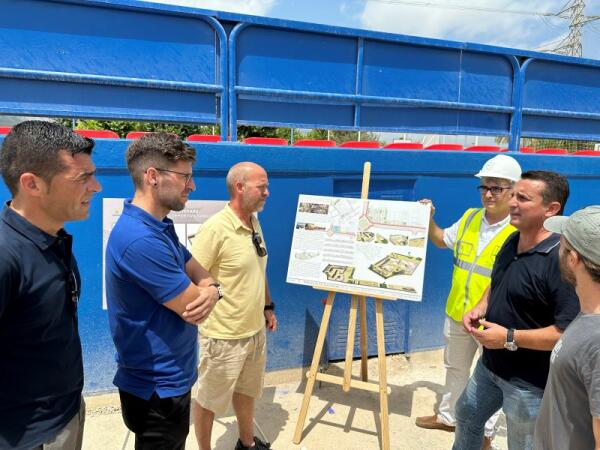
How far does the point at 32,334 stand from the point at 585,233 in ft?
6.19

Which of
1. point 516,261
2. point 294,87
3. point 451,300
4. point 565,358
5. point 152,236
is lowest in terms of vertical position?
point 451,300

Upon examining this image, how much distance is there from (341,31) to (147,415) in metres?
3.67

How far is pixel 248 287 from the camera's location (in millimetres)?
2664

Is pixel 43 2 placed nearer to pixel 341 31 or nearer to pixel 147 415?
pixel 341 31

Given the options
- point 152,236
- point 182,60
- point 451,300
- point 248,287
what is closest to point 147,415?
point 152,236

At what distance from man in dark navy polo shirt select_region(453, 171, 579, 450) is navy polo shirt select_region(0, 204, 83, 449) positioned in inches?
75.1

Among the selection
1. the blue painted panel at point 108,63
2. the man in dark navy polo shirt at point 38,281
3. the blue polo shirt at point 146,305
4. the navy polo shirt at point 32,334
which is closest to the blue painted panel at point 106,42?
the blue painted panel at point 108,63

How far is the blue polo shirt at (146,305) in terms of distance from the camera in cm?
167

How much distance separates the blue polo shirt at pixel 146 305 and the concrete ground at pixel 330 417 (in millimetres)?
1484

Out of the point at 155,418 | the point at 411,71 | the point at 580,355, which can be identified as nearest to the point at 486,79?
the point at 411,71

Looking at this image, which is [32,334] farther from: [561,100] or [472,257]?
[561,100]

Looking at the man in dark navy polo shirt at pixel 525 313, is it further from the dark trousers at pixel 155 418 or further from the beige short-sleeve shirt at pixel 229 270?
the dark trousers at pixel 155 418

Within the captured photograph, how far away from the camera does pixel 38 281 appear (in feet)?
4.50

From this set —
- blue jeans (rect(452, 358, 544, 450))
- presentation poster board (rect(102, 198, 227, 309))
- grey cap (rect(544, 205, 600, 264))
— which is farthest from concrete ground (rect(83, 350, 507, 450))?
grey cap (rect(544, 205, 600, 264))
